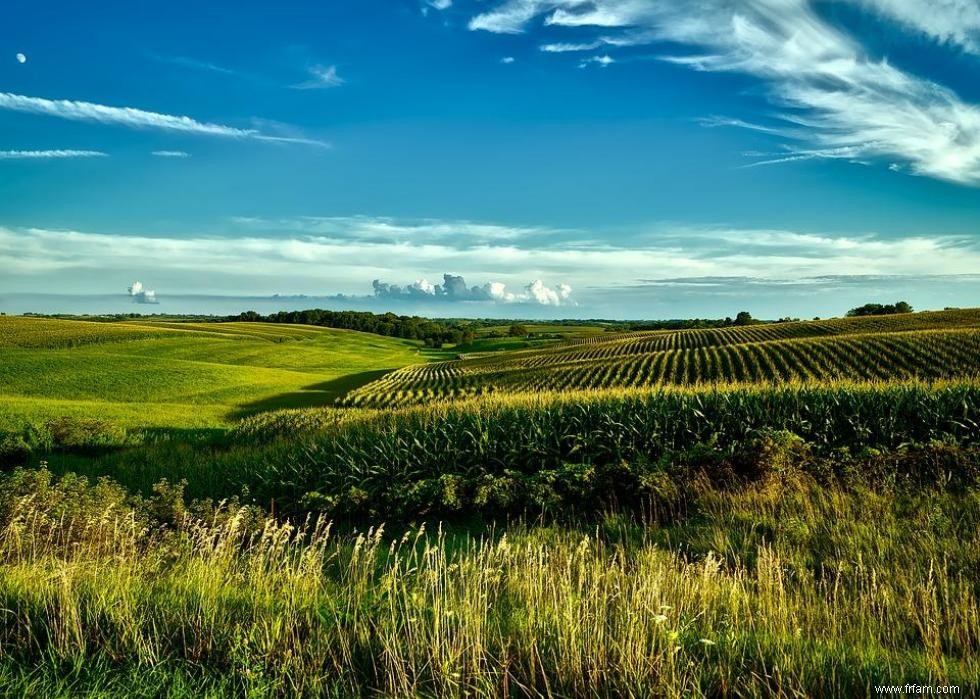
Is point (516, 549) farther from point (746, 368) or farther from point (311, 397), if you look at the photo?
point (311, 397)

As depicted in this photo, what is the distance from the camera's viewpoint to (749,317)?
536 ft

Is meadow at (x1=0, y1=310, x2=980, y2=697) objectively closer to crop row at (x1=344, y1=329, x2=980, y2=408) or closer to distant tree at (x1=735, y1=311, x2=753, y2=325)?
crop row at (x1=344, y1=329, x2=980, y2=408)

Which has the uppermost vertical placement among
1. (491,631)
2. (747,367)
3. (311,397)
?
(747,367)

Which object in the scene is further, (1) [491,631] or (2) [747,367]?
(2) [747,367]

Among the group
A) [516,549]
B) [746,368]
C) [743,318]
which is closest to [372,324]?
[743,318]

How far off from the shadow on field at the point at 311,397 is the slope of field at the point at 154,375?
4.1 inches

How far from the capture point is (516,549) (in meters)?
8.21

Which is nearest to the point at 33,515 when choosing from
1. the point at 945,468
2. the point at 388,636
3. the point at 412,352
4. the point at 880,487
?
the point at 388,636

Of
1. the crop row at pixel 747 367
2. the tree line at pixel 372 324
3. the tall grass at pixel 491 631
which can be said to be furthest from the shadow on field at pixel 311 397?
the tree line at pixel 372 324

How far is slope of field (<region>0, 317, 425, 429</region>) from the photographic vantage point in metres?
36.3

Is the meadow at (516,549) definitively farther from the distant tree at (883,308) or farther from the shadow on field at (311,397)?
the distant tree at (883,308)

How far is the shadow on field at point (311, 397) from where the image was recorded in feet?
151

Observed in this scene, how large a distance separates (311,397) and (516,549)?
171ft

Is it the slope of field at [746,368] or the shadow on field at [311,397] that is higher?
the slope of field at [746,368]
